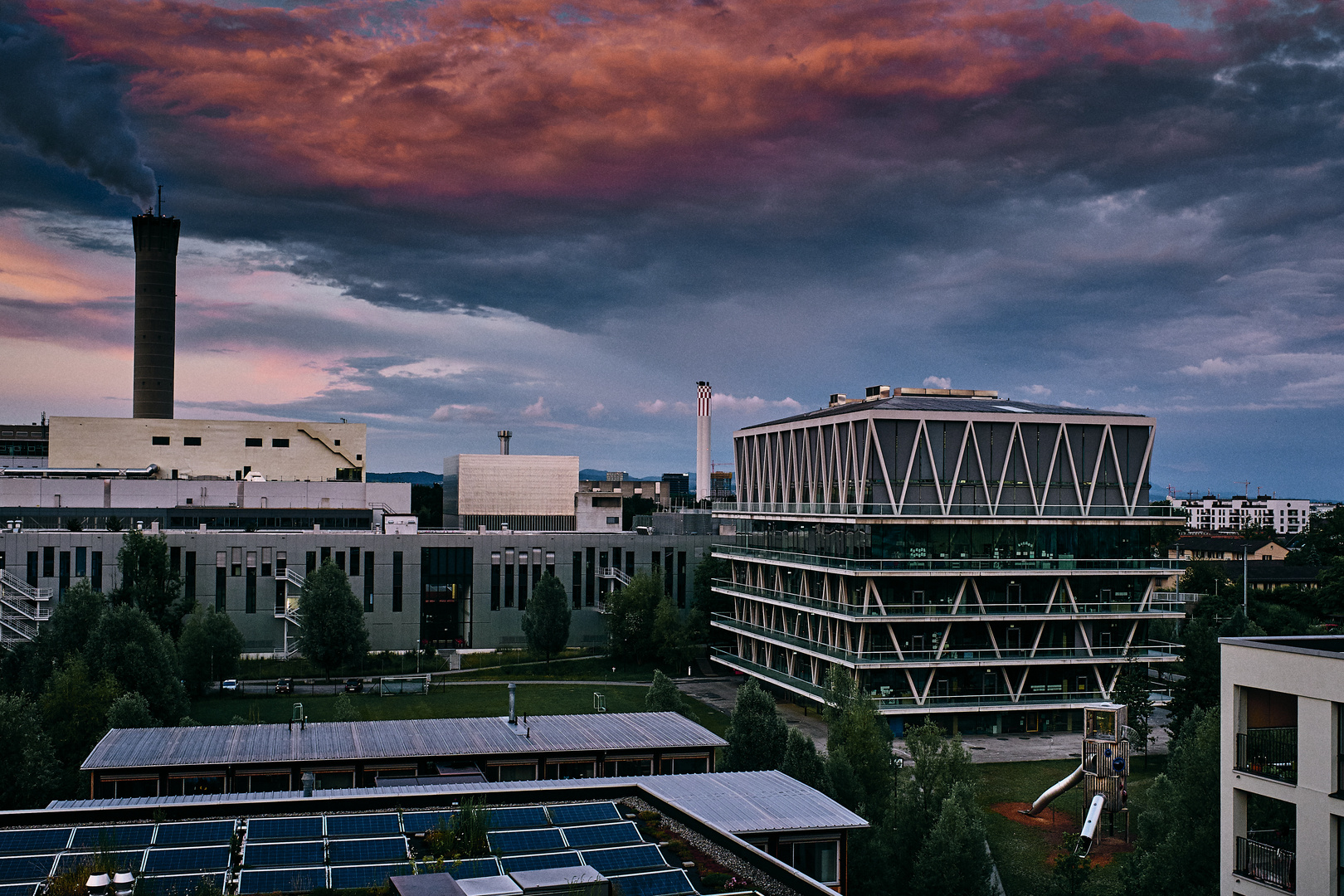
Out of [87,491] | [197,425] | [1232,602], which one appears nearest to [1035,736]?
[1232,602]

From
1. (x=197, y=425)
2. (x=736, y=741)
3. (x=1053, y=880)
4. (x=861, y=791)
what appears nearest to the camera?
(x=1053, y=880)

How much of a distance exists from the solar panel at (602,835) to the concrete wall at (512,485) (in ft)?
324

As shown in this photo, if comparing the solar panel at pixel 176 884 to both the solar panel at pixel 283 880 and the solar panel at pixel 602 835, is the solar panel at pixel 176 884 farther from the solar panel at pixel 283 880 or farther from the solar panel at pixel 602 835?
the solar panel at pixel 602 835

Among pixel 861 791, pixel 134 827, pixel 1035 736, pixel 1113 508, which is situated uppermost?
pixel 1113 508

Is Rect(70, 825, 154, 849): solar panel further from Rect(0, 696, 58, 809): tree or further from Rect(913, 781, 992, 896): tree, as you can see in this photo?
Rect(913, 781, 992, 896): tree

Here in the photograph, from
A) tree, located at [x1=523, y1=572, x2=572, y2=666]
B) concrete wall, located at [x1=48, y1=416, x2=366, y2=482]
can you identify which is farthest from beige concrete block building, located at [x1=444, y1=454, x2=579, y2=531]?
tree, located at [x1=523, y1=572, x2=572, y2=666]

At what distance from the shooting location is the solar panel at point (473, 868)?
866 inches

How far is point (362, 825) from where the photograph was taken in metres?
25.0

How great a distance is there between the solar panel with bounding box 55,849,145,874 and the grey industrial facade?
221 ft

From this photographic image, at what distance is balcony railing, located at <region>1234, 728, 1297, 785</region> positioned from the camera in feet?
80.6

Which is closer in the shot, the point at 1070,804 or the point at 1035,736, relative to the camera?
the point at 1070,804

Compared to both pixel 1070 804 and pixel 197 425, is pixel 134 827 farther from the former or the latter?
pixel 197 425

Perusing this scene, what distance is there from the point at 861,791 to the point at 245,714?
4241 centimetres

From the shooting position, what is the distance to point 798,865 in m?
27.0
